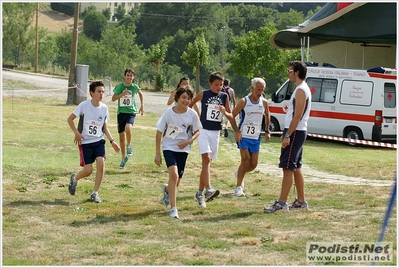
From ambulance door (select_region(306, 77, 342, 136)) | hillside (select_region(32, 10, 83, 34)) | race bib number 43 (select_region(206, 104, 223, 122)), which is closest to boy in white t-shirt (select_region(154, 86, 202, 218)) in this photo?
race bib number 43 (select_region(206, 104, 223, 122))

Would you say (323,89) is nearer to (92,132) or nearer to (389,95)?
(389,95)

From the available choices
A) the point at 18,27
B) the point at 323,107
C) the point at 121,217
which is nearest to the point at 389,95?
the point at 323,107

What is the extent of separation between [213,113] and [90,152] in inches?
72.6

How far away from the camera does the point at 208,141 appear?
10.8 metres

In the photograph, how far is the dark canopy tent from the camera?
84.5ft

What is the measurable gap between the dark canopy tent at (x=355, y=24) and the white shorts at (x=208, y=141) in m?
16.1

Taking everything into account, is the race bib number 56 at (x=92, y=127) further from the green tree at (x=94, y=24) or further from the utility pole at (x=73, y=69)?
the green tree at (x=94, y=24)

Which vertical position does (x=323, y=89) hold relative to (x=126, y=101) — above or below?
above

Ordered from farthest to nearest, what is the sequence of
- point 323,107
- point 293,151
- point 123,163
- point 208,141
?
point 323,107 < point 123,163 < point 208,141 < point 293,151

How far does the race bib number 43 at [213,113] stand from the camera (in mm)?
10812

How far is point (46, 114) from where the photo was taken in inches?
1131

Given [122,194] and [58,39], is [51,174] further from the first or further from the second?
[58,39]

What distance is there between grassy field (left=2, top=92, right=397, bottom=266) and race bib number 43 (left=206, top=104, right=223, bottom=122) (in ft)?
3.96

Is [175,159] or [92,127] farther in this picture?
[92,127]
